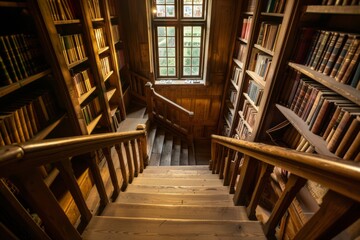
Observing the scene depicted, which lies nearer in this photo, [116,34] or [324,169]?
[324,169]

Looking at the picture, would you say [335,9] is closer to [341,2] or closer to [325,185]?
[341,2]

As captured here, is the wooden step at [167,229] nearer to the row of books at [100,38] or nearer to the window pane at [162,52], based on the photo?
the row of books at [100,38]

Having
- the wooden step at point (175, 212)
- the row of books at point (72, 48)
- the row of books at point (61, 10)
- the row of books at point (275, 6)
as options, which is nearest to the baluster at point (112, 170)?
the wooden step at point (175, 212)

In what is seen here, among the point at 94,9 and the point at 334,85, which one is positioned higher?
the point at 94,9

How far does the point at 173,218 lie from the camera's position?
1349 millimetres

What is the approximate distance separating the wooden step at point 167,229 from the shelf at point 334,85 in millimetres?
997

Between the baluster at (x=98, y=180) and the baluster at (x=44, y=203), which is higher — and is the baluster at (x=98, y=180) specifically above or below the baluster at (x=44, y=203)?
below

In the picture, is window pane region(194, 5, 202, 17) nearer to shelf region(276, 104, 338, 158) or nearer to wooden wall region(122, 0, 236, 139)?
wooden wall region(122, 0, 236, 139)

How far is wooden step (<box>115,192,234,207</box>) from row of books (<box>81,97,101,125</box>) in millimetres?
1260

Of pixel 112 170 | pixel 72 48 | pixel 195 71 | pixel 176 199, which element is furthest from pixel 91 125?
pixel 195 71

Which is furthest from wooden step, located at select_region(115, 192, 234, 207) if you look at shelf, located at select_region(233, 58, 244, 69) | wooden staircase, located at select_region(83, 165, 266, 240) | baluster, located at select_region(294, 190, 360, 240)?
shelf, located at select_region(233, 58, 244, 69)

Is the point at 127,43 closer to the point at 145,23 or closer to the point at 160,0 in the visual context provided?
the point at 145,23

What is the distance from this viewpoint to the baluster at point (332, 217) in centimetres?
57

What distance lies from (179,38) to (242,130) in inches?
97.9
